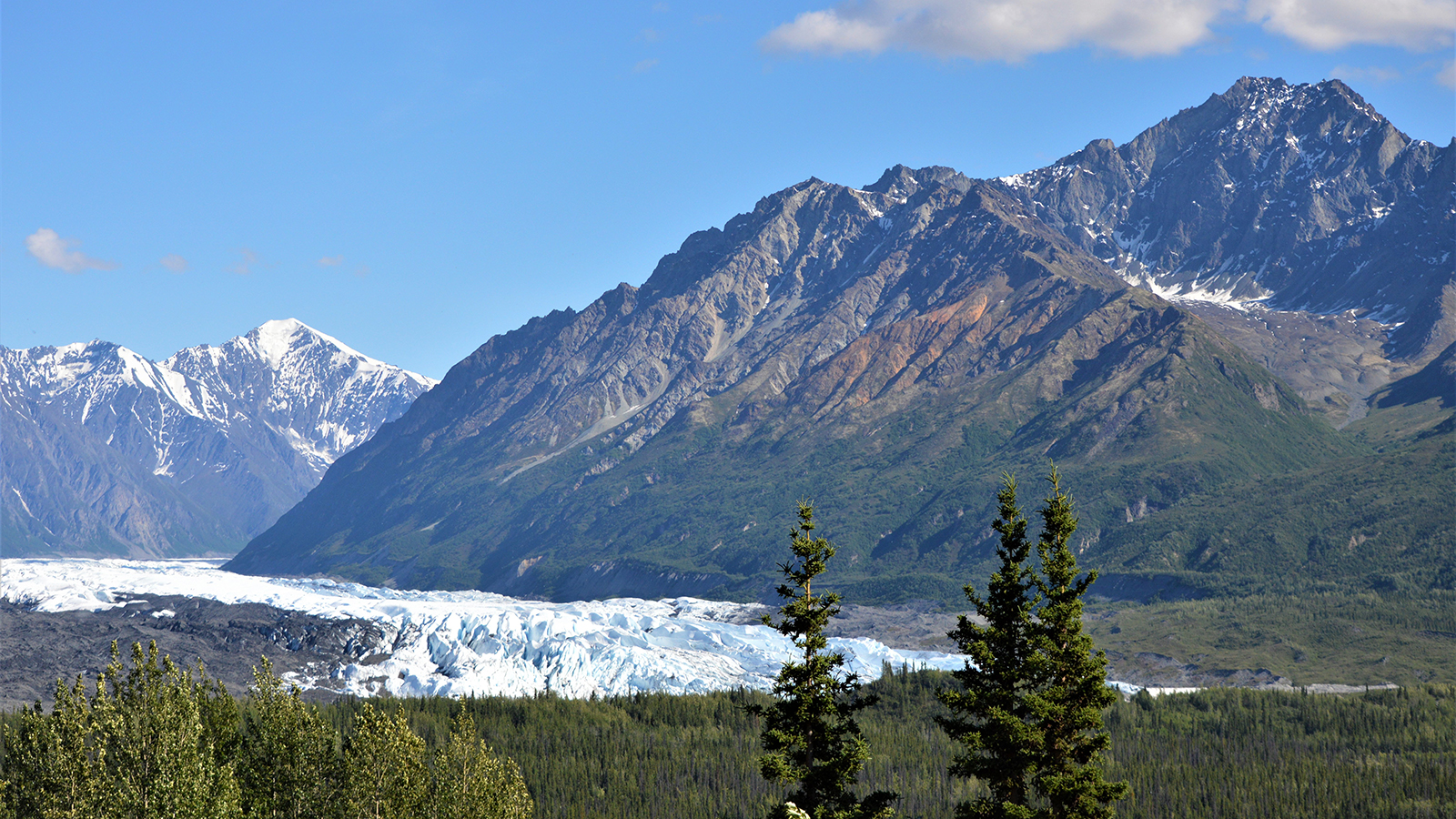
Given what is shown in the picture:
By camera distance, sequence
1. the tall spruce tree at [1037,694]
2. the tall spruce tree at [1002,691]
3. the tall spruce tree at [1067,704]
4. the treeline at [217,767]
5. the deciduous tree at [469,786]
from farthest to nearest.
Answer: the deciduous tree at [469,786] → the treeline at [217,767] → the tall spruce tree at [1002,691] → the tall spruce tree at [1037,694] → the tall spruce tree at [1067,704]

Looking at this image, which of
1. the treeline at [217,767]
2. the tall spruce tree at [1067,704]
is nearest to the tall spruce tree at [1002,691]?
the tall spruce tree at [1067,704]

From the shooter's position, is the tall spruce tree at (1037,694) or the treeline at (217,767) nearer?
the tall spruce tree at (1037,694)

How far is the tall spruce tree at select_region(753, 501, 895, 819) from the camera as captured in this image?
2395 inches

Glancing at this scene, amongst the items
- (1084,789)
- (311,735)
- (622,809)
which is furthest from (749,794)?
Result: (1084,789)

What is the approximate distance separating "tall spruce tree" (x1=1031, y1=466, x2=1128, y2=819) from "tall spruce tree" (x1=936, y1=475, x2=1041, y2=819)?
0.67 metres

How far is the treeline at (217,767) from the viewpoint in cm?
6706

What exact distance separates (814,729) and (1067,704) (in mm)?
11909

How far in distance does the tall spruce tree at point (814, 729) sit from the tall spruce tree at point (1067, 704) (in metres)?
8.11

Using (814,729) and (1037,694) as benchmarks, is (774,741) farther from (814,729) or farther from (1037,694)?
(1037,694)

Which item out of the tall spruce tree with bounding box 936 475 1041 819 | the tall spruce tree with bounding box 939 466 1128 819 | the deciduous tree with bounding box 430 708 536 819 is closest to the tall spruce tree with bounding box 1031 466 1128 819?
the tall spruce tree with bounding box 939 466 1128 819

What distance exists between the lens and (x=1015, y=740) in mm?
56375

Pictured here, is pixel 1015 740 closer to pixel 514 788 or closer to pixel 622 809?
pixel 514 788

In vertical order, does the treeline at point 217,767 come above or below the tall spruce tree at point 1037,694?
below

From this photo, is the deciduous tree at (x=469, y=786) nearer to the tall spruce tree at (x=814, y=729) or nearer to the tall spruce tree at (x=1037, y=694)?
the tall spruce tree at (x=814, y=729)
